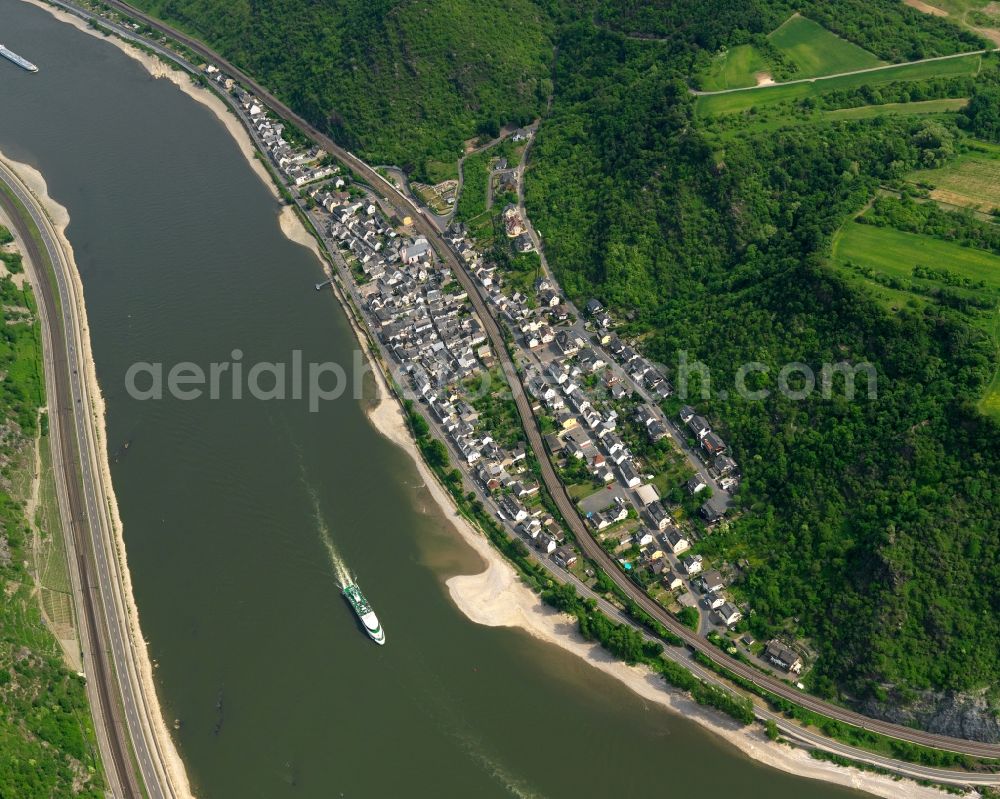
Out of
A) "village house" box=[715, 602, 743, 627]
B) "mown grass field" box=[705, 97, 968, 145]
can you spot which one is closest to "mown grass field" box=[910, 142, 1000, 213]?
"mown grass field" box=[705, 97, 968, 145]

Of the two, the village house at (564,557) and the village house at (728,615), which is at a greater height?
the village house at (564,557)

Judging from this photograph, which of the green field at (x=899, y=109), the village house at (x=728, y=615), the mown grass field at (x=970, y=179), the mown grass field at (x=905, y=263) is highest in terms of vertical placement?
the green field at (x=899, y=109)

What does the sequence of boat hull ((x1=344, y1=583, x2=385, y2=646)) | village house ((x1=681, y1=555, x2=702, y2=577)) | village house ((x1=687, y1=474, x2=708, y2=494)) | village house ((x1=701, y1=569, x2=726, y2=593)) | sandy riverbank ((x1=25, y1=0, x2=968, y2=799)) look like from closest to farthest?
sandy riverbank ((x1=25, y1=0, x2=968, y2=799))
boat hull ((x1=344, y1=583, x2=385, y2=646))
village house ((x1=701, y1=569, x2=726, y2=593))
village house ((x1=681, y1=555, x2=702, y2=577))
village house ((x1=687, y1=474, x2=708, y2=494))

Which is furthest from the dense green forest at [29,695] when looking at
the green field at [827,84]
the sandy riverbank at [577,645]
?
the green field at [827,84]

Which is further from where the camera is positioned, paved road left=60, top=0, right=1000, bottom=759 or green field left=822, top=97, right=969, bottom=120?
green field left=822, top=97, right=969, bottom=120

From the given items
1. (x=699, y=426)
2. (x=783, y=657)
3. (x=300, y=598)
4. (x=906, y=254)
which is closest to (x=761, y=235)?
(x=906, y=254)

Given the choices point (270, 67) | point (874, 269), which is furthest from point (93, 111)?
point (874, 269)

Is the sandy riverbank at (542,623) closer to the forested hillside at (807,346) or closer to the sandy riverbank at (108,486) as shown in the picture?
the sandy riverbank at (108,486)

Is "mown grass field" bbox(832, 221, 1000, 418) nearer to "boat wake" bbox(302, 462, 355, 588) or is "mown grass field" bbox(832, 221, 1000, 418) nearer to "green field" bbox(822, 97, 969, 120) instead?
"green field" bbox(822, 97, 969, 120)
